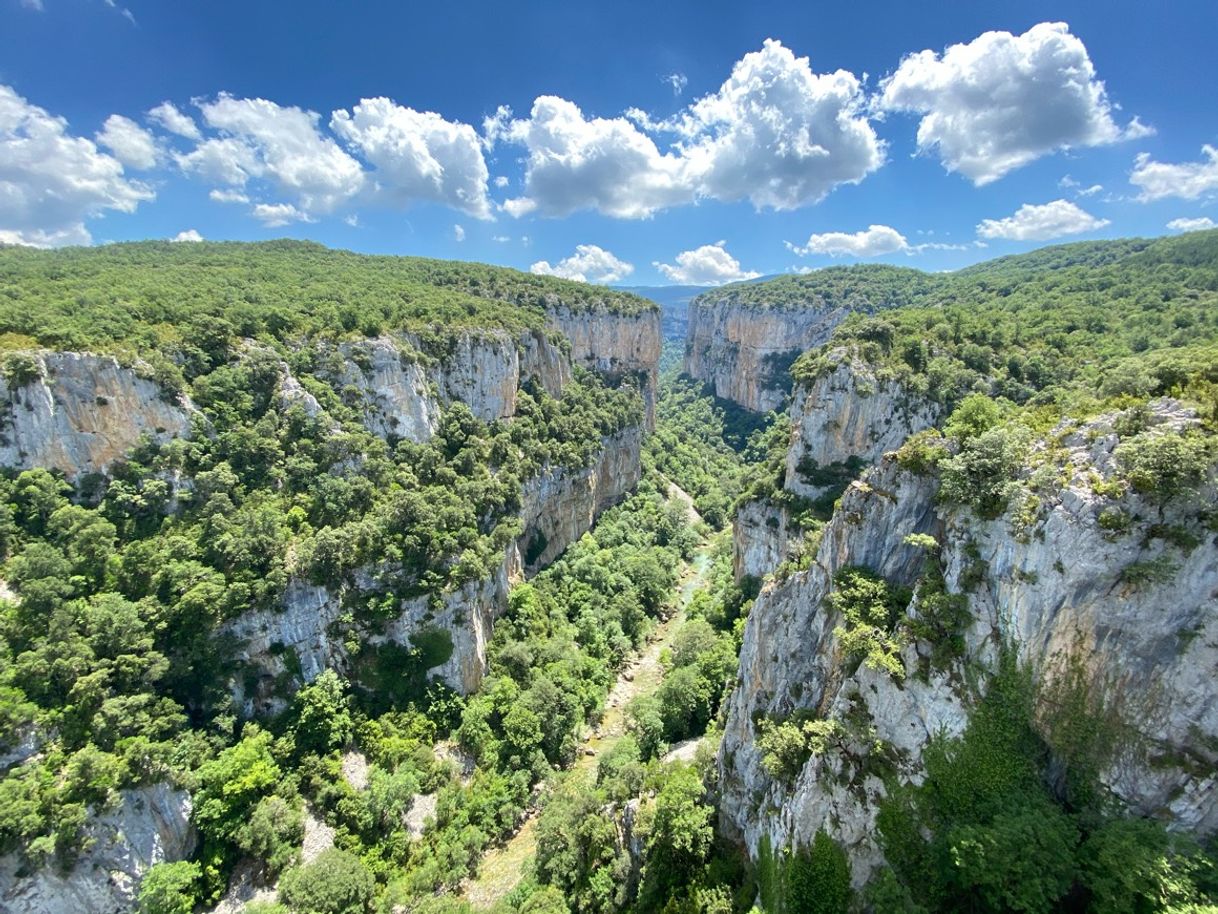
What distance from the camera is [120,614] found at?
30.8 m

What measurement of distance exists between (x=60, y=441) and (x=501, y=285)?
66.6 metres

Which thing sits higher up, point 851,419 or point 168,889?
point 851,419

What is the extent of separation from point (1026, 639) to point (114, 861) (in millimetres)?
44519

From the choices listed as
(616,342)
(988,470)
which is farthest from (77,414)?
(616,342)

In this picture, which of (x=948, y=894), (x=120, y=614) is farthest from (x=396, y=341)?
(x=948, y=894)

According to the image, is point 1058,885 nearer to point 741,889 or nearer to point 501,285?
point 741,889

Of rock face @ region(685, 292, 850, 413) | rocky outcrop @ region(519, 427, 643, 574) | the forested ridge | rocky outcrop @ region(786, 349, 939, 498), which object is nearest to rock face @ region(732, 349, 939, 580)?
rocky outcrop @ region(786, 349, 939, 498)

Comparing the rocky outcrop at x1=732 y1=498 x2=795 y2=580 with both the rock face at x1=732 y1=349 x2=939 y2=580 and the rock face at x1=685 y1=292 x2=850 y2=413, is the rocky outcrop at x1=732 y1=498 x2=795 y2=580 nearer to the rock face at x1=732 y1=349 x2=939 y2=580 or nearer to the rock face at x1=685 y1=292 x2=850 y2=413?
the rock face at x1=732 y1=349 x2=939 y2=580

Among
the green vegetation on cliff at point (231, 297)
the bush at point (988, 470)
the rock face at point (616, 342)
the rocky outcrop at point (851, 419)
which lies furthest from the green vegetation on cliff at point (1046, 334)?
the rock face at point (616, 342)

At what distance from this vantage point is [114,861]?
27016 mm

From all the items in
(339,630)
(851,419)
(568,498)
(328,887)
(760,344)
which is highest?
(760,344)

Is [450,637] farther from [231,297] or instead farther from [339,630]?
[231,297]

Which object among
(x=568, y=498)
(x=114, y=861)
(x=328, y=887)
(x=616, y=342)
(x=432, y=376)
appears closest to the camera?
(x=114, y=861)

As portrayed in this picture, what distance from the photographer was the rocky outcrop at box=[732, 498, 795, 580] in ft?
167
